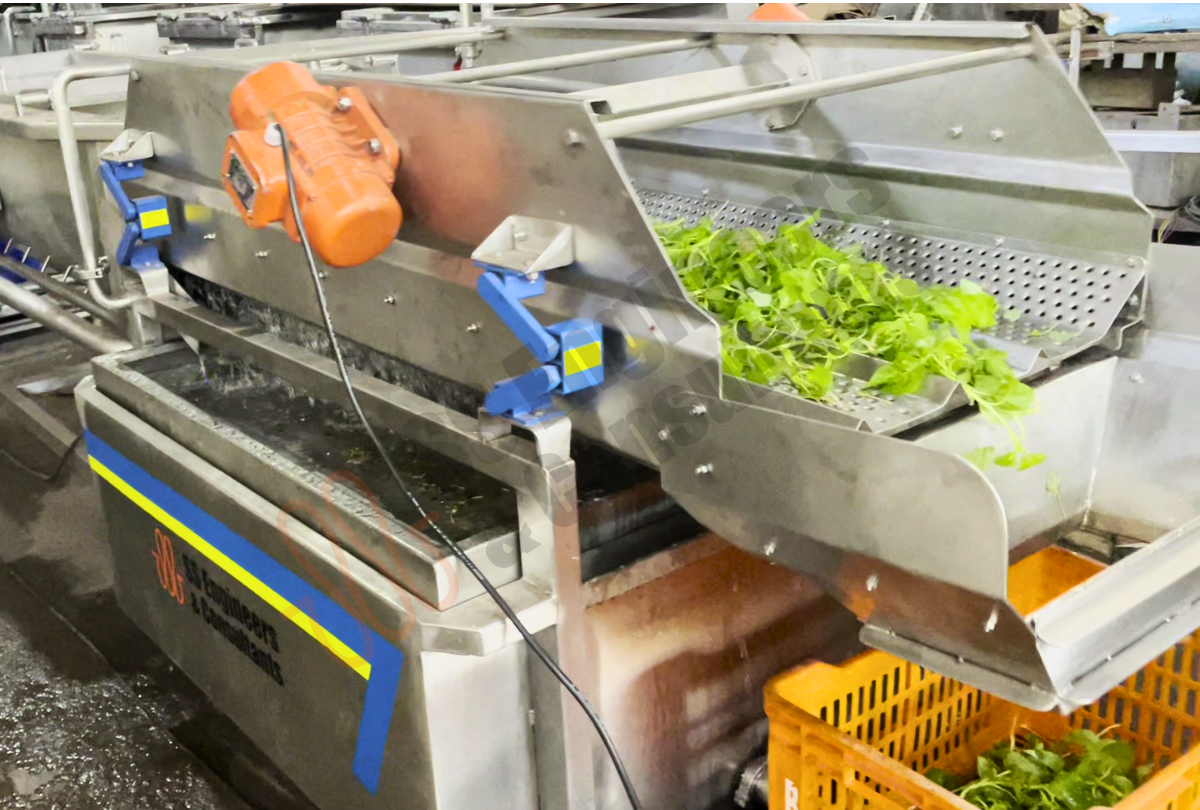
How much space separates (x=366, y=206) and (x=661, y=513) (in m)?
0.58

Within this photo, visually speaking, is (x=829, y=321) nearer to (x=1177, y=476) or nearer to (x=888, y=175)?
(x=888, y=175)

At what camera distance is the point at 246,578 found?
1745 mm

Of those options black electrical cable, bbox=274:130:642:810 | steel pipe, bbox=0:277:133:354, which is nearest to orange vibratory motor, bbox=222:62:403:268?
black electrical cable, bbox=274:130:642:810

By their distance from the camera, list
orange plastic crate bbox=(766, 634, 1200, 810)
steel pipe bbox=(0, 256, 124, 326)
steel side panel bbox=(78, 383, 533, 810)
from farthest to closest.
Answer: steel pipe bbox=(0, 256, 124, 326)
steel side panel bbox=(78, 383, 533, 810)
orange plastic crate bbox=(766, 634, 1200, 810)

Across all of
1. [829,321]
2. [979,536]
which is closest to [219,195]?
[829,321]

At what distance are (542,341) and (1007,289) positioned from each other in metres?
0.75

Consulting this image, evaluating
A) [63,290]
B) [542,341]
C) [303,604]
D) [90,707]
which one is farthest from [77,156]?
[542,341]

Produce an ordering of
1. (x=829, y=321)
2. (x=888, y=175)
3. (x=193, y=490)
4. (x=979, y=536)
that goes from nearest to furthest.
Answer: (x=979, y=536)
(x=829, y=321)
(x=888, y=175)
(x=193, y=490)

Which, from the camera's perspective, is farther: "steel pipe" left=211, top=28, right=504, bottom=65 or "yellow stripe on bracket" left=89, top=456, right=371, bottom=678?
"steel pipe" left=211, top=28, right=504, bottom=65

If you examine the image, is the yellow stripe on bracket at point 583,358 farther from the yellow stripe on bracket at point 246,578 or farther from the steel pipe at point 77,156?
the steel pipe at point 77,156

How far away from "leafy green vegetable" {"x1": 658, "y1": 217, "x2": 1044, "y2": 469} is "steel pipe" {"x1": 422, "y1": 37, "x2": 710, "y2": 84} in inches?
11.1

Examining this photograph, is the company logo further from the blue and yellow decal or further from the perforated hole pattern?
the perforated hole pattern

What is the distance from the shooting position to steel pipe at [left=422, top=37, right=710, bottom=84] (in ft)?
5.07

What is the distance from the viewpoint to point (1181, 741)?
1.62 metres
